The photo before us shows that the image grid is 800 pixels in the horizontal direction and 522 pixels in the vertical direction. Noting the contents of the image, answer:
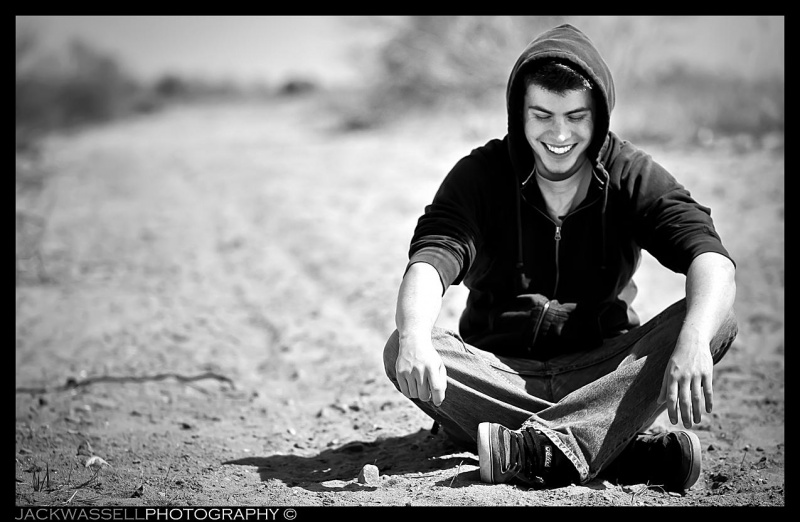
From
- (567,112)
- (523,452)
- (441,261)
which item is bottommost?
(523,452)

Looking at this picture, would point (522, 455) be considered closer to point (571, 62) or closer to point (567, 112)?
point (567, 112)

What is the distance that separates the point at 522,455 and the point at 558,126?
39.4 inches

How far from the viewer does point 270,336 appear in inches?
185

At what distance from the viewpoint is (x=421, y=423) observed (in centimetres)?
328

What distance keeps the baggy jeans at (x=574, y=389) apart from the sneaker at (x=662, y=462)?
8 centimetres

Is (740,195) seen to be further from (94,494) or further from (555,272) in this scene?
(94,494)

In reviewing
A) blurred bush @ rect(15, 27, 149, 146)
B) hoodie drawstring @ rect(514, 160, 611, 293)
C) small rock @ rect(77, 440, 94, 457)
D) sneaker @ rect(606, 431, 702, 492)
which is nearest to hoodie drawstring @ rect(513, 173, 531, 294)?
hoodie drawstring @ rect(514, 160, 611, 293)

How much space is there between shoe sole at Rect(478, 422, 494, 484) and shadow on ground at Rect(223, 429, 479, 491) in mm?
115

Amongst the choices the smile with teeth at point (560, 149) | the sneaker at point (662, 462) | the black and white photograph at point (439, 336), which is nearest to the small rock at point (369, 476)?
the black and white photograph at point (439, 336)

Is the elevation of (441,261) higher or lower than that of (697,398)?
higher

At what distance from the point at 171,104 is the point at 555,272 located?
24.1m

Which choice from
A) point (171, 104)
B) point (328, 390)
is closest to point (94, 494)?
point (328, 390)

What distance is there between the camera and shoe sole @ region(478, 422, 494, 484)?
2361 mm

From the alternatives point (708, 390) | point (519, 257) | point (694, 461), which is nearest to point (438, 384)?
point (519, 257)
